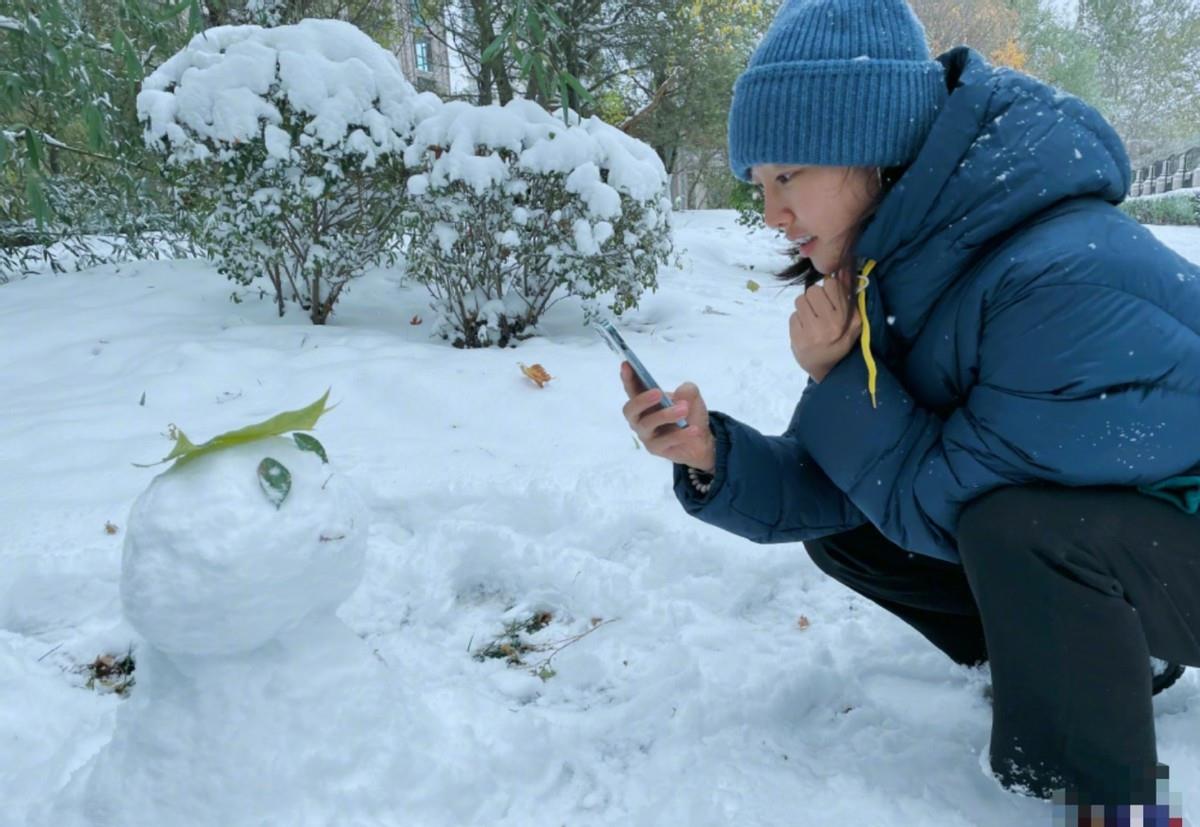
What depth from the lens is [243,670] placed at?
3.68 ft

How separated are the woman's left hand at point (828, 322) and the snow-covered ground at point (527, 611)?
2.03 feet

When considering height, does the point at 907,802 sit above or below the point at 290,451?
below

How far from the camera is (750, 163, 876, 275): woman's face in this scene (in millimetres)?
1253

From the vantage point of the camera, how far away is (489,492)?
7.49 feet

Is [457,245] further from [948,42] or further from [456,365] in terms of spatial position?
[948,42]

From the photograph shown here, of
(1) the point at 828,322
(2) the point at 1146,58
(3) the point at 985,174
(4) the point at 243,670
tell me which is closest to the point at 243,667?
(4) the point at 243,670

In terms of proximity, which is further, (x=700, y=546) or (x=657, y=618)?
(x=700, y=546)

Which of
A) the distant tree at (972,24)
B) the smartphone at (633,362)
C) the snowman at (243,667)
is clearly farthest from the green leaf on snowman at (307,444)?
the distant tree at (972,24)

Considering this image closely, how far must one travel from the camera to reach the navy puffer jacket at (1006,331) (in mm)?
1036

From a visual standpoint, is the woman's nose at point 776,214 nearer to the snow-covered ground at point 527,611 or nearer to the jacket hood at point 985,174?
the jacket hood at point 985,174

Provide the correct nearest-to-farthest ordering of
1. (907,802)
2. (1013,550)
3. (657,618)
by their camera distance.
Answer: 1. (1013,550)
2. (907,802)
3. (657,618)

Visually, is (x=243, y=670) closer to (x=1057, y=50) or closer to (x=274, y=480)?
(x=274, y=480)

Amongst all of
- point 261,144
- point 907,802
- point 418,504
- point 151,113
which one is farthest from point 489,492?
point 151,113

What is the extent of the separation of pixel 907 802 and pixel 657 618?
0.65m
